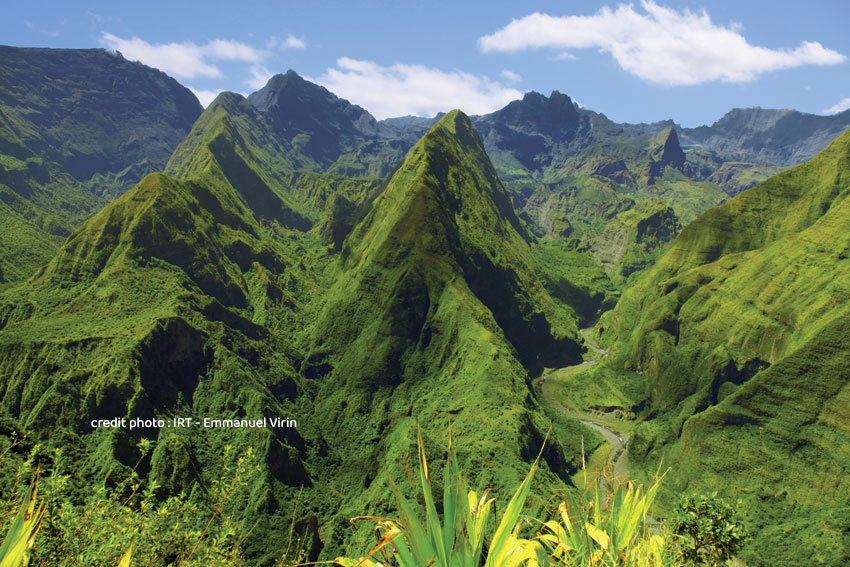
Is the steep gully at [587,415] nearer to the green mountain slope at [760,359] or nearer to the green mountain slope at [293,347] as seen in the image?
the green mountain slope at [760,359]

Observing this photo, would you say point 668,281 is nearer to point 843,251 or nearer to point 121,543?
point 843,251

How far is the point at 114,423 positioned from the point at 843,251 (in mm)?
148221

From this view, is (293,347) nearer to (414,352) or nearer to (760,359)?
(414,352)

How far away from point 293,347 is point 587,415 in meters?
83.7

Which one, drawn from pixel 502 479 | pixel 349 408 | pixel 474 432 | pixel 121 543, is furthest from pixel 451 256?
pixel 121 543

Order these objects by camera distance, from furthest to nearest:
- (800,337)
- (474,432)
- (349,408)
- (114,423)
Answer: (349,408), (800,337), (474,432), (114,423)

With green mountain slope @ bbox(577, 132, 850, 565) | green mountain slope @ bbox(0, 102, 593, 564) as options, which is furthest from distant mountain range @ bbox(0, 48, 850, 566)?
green mountain slope @ bbox(0, 102, 593, 564)

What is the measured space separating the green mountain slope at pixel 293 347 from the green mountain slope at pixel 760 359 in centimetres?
2546

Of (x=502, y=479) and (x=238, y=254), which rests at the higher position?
(x=238, y=254)

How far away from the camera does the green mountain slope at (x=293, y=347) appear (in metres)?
75.8

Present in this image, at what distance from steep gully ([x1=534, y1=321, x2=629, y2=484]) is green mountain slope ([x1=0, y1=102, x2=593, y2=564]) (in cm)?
618

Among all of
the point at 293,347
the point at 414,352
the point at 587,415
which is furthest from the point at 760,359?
the point at 293,347

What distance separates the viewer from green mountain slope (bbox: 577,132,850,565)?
253 ft

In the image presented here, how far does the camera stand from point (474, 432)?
81.3 metres
